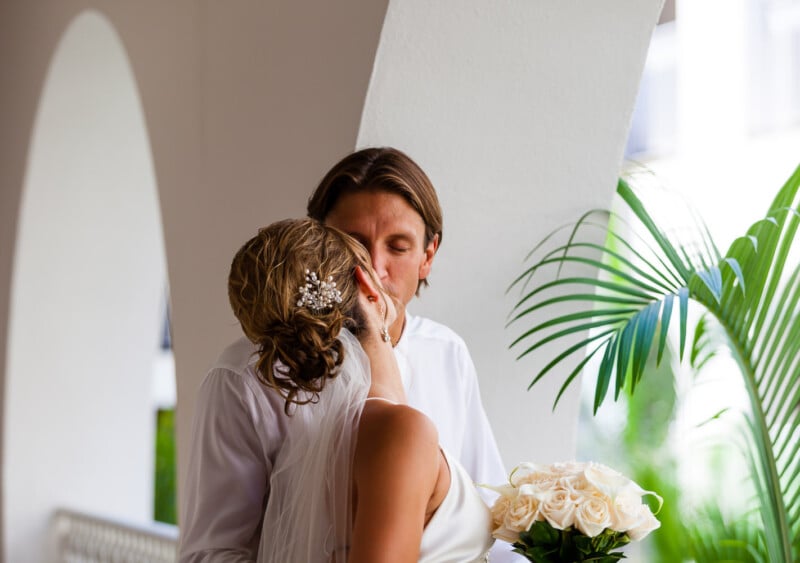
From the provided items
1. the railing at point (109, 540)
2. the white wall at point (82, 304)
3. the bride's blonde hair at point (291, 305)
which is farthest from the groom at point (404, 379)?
the white wall at point (82, 304)

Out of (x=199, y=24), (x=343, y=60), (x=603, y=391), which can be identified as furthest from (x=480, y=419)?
(x=199, y=24)

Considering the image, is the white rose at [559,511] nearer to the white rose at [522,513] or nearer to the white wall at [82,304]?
the white rose at [522,513]

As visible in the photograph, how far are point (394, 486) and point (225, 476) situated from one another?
17.7 inches

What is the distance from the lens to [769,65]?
13047mm

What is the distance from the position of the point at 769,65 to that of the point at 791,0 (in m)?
0.94

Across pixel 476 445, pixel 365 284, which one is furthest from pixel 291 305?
pixel 476 445

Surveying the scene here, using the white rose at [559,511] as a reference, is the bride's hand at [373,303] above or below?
above

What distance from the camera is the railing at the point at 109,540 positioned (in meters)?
4.11

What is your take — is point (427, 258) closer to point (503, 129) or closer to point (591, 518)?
point (503, 129)

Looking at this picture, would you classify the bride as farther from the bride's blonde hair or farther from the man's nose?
the man's nose

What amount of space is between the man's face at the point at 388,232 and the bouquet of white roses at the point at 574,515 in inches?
20.8

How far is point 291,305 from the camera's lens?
1.58m

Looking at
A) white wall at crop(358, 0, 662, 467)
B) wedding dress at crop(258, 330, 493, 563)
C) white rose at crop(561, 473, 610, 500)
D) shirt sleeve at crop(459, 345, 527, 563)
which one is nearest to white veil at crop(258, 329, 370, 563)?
wedding dress at crop(258, 330, 493, 563)

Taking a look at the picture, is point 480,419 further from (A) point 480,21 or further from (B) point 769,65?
(B) point 769,65
